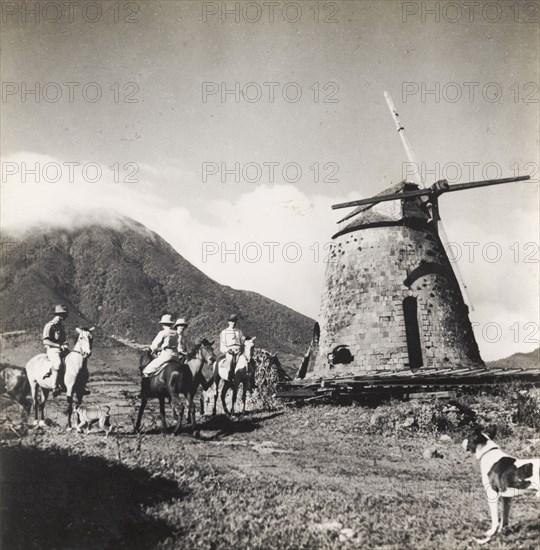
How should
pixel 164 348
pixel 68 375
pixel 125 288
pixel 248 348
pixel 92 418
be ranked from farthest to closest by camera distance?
1. pixel 125 288
2. pixel 248 348
3. pixel 164 348
4. pixel 68 375
5. pixel 92 418

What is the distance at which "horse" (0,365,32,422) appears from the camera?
34.4ft

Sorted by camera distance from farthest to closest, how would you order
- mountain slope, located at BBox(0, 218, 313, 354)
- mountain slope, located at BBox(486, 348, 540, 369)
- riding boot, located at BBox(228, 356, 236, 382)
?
1. mountain slope, located at BBox(0, 218, 313, 354)
2. mountain slope, located at BBox(486, 348, 540, 369)
3. riding boot, located at BBox(228, 356, 236, 382)

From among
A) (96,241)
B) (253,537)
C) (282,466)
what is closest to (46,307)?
(96,241)

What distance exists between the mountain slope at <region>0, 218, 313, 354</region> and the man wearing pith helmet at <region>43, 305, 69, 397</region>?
2121 cm

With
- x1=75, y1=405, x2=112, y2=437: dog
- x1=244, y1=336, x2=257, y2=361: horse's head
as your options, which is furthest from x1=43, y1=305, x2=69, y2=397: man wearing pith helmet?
x1=244, y1=336, x2=257, y2=361: horse's head

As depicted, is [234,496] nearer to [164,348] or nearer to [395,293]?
[164,348]

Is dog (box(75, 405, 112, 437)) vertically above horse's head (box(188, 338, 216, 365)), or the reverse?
horse's head (box(188, 338, 216, 365))

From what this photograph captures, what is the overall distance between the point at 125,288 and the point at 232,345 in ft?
104

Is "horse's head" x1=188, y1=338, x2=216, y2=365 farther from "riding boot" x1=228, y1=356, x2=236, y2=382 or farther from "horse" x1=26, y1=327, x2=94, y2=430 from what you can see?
"horse" x1=26, y1=327, x2=94, y2=430

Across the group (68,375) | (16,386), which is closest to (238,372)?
(68,375)

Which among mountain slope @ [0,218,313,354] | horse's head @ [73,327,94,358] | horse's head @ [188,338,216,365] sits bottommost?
horse's head @ [188,338,216,365]

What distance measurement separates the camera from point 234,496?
791cm

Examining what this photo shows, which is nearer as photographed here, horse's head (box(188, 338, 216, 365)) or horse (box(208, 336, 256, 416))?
horse's head (box(188, 338, 216, 365))

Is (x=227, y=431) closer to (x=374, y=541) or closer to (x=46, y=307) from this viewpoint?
(x=374, y=541)
